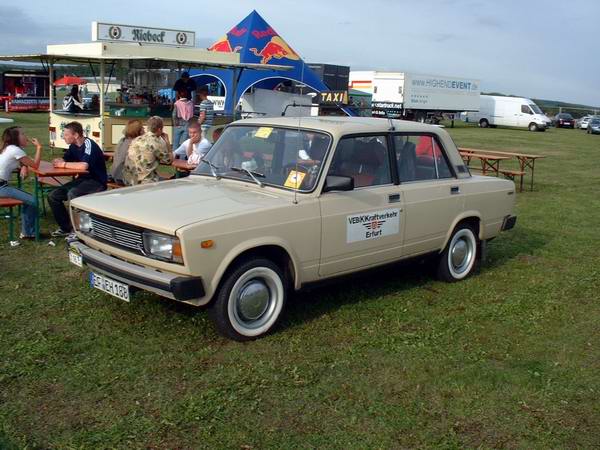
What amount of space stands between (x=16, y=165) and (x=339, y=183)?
433 cm

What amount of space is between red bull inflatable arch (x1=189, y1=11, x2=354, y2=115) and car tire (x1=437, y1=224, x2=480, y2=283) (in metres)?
15.5

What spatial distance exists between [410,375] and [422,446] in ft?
2.95

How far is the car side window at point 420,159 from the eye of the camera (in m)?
6.00

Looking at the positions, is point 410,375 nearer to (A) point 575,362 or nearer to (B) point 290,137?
(A) point 575,362

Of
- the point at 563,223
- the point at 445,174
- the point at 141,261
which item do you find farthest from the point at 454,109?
the point at 141,261

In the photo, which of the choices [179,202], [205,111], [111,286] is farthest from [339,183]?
[205,111]

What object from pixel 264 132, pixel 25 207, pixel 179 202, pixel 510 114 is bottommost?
pixel 25 207

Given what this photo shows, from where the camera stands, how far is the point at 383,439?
144 inches

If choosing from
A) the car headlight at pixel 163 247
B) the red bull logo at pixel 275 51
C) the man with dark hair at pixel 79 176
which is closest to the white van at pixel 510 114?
the red bull logo at pixel 275 51

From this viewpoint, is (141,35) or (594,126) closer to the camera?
(141,35)

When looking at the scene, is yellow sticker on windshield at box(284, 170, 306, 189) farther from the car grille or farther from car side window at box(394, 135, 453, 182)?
the car grille

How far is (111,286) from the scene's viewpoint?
191 inches

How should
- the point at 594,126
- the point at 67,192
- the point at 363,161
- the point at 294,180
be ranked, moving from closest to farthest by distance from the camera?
the point at 294,180 < the point at 363,161 < the point at 67,192 < the point at 594,126

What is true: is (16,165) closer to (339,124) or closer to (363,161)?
(339,124)
